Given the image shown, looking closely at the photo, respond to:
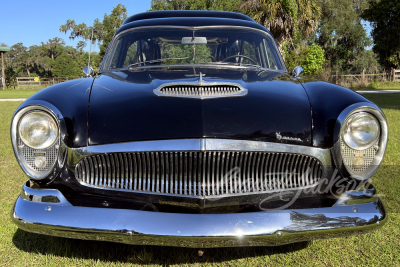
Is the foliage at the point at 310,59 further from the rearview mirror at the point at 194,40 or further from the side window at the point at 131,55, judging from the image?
the side window at the point at 131,55

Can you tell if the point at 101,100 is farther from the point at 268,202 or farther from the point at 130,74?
the point at 268,202

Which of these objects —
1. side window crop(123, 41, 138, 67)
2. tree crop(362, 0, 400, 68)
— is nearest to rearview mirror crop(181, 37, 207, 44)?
side window crop(123, 41, 138, 67)

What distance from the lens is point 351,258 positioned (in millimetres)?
2295

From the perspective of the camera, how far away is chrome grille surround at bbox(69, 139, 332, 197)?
1.84 m

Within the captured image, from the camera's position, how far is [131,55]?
3176 millimetres

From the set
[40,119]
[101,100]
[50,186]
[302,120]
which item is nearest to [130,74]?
[101,100]

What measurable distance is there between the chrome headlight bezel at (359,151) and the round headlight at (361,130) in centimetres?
2

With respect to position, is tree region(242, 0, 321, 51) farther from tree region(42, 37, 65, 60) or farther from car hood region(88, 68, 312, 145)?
tree region(42, 37, 65, 60)

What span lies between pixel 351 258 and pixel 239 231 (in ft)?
3.44

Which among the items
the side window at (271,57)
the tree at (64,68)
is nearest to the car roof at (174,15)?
the side window at (271,57)

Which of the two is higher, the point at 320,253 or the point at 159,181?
the point at 159,181

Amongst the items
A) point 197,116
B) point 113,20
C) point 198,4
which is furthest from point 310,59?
point 113,20

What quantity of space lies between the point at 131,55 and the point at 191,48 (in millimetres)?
549

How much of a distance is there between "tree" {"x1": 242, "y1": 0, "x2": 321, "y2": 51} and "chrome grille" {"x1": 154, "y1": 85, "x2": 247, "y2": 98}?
1793 cm
